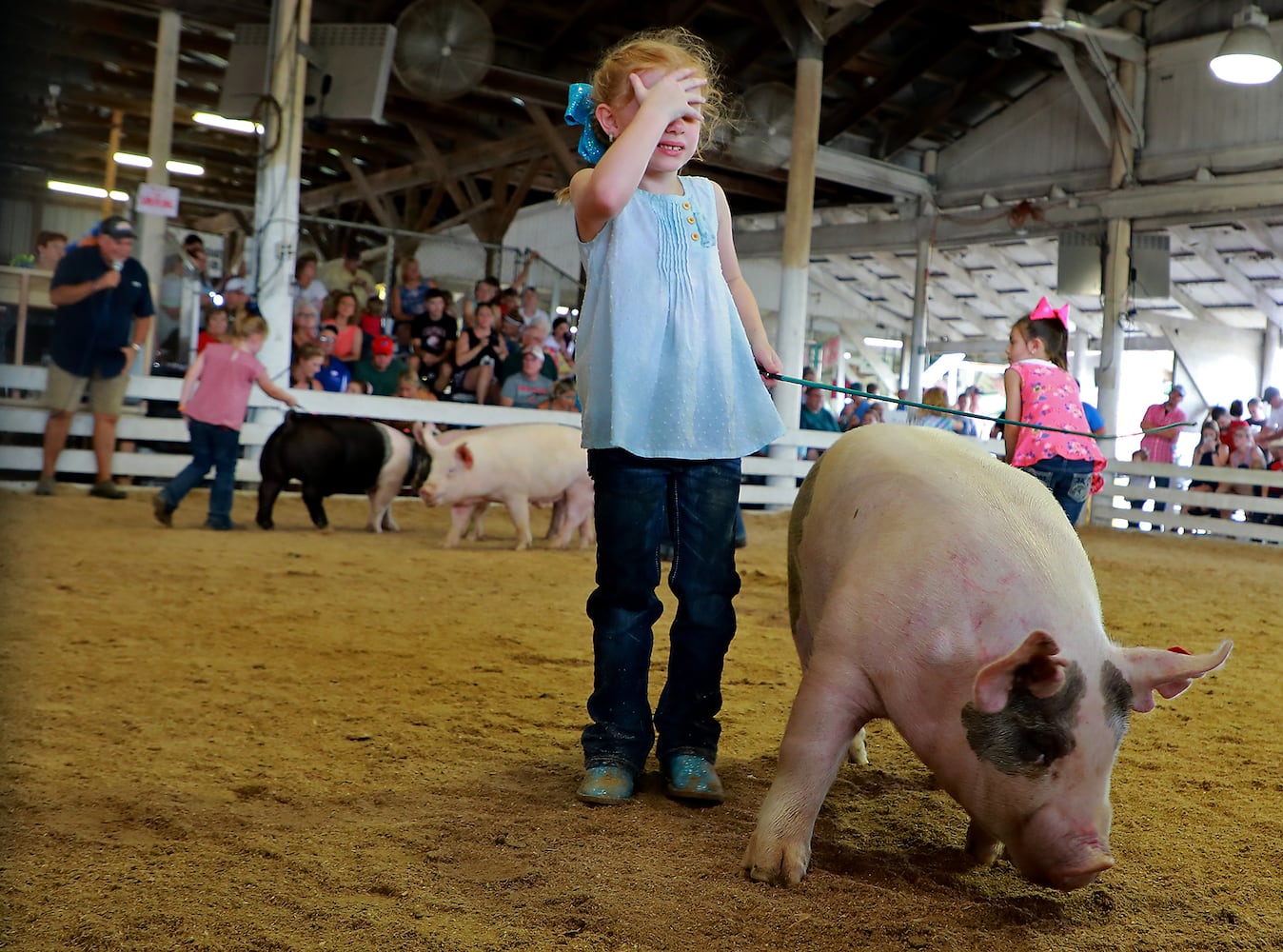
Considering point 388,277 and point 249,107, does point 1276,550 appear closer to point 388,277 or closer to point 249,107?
point 388,277

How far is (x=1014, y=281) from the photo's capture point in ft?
64.6

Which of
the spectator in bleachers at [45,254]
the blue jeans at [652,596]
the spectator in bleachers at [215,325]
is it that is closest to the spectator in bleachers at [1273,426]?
the spectator in bleachers at [215,325]

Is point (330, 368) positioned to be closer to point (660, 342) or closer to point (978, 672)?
point (660, 342)

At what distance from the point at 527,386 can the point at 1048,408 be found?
22.4ft

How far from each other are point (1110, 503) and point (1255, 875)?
12.6 metres

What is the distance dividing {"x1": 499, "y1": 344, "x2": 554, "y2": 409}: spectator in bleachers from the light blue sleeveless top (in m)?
8.33

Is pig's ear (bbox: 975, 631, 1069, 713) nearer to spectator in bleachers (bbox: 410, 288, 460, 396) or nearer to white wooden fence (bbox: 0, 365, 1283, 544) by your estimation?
white wooden fence (bbox: 0, 365, 1283, 544)

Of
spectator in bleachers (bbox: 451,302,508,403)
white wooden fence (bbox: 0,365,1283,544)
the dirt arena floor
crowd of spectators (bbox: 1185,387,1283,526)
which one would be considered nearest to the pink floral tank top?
the dirt arena floor

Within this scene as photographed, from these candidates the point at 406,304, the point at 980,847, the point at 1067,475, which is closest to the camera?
the point at 980,847

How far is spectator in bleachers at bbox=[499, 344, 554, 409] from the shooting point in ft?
35.6

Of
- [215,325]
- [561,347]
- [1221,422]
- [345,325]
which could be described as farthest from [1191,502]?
[215,325]

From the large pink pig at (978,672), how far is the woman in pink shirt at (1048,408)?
2503 millimetres

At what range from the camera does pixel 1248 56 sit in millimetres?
9922

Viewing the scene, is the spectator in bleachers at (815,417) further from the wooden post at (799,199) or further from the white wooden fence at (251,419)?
the white wooden fence at (251,419)
